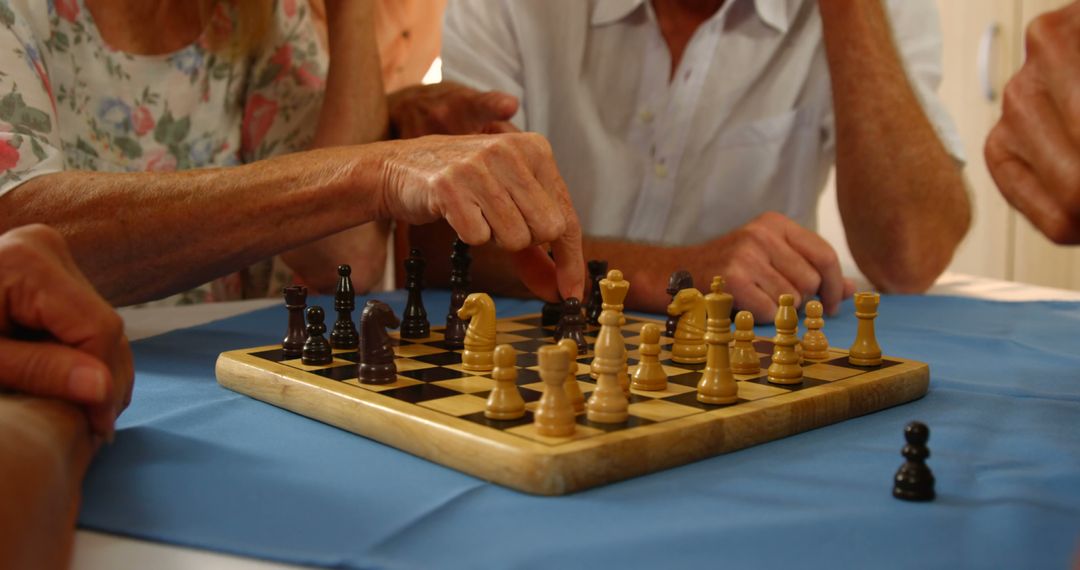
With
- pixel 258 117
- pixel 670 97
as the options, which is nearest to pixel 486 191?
pixel 258 117

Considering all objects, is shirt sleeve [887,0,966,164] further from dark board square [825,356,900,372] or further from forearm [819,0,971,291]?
dark board square [825,356,900,372]

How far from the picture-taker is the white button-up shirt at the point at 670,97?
2.64m

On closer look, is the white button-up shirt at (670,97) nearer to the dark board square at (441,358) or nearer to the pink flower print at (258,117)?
the pink flower print at (258,117)

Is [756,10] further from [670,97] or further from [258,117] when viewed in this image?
[258,117]

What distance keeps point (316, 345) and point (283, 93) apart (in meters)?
1.35

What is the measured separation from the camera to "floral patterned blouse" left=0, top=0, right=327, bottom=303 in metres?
1.64

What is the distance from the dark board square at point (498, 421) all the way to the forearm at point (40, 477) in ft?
1.23

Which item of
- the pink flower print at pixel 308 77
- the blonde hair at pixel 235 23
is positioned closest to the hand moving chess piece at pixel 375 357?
the blonde hair at pixel 235 23

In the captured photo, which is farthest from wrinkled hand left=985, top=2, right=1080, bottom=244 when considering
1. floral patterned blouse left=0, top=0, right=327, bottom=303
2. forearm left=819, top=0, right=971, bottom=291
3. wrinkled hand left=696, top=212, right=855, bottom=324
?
floral patterned blouse left=0, top=0, right=327, bottom=303

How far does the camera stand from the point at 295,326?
1.36 meters

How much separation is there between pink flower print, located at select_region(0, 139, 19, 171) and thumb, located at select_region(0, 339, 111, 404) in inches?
28.6

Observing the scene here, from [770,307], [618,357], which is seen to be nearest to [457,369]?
[618,357]

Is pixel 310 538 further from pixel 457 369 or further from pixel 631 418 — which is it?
pixel 457 369

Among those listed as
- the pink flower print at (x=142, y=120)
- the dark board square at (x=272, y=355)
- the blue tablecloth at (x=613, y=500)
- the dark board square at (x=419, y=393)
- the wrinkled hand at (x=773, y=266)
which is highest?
the pink flower print at (x=142, y=120)
